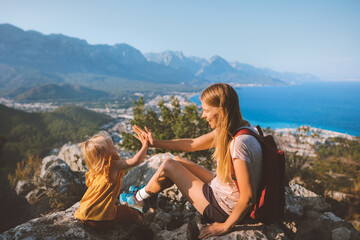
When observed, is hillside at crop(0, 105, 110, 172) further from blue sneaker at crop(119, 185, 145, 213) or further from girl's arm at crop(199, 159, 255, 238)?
girl's arm at crop(199, 159, 255, 238)

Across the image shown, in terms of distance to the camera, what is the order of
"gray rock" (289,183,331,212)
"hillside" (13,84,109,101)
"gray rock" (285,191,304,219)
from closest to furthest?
"gray rock" (285,191,304,219)
"gray rock" (289,183,331,212)
"hillside" (13,84,109,101)

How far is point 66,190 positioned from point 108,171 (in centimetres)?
289

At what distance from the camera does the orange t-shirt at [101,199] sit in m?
2.50

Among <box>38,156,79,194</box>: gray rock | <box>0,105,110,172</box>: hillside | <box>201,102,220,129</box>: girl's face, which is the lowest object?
<box>0,105,110,172</box>: hillside

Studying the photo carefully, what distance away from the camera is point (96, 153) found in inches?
102

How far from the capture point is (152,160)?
16.2 feet

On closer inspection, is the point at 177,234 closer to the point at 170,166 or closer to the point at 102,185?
the point at 170,166

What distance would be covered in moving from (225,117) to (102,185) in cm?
194

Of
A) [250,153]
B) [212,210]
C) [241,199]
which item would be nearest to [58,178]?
[212,210]

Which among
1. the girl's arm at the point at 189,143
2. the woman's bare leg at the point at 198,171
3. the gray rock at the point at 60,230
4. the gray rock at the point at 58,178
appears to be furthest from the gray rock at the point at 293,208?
the gray rock at the point at 58,178

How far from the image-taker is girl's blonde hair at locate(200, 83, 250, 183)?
6.76 feet

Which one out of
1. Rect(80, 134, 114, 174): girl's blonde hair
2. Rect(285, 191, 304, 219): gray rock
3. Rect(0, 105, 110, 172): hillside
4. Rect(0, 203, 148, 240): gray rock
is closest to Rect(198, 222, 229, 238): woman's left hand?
Rect(0, 203, 148, 240): gray rock

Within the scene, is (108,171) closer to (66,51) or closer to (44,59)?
(44,59)

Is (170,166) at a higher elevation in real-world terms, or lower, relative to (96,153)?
lower
